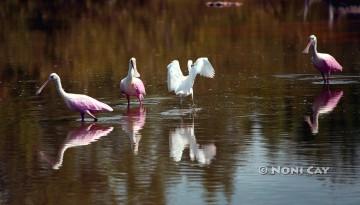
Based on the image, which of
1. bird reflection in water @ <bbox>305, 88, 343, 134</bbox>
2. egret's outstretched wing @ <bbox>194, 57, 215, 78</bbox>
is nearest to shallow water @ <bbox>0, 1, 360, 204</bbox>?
bird reflection in water @ <bbox>305, 88, 343, 134</bbox>

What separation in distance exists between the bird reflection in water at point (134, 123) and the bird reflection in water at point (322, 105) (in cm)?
273

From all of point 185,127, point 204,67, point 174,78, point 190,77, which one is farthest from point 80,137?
point 204,67

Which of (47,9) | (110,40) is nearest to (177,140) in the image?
(110,40)

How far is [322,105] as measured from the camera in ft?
62.6

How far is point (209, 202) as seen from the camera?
1153 centimetres

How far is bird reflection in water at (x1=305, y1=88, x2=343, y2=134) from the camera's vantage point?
55.7ft

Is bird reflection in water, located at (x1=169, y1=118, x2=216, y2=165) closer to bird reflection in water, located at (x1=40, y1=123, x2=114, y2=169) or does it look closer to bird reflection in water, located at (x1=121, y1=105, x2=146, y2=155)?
bird reflection in water, located at (x1=121, y1=105, x2=146, y2=155)

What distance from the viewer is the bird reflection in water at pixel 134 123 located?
15.7 metres

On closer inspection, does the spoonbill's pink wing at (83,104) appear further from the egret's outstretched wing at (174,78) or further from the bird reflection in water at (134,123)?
the egret's outstretched wing at (174,78)

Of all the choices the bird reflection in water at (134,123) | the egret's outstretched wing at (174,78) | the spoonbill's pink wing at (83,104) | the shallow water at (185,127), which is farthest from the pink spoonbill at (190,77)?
the spoonbill's pink wing at (83,104)

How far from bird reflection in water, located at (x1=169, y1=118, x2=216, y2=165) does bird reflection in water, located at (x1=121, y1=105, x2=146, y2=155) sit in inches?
20.7

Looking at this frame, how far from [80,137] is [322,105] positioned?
5026mm

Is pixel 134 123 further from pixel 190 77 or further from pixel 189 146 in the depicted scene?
pixel 189 146

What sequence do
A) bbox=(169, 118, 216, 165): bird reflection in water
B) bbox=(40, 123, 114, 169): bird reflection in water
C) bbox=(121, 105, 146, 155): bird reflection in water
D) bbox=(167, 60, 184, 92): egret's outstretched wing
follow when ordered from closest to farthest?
bbox=(169, 118, 216, 165): bird reflection in water → bbox=(40, 123, 114, 169): bird reflection in water → bbox=(121, 105, 146, 155): bird reflection in water → bbox=(167, 60, 184, 92): egret's outstretched wing
